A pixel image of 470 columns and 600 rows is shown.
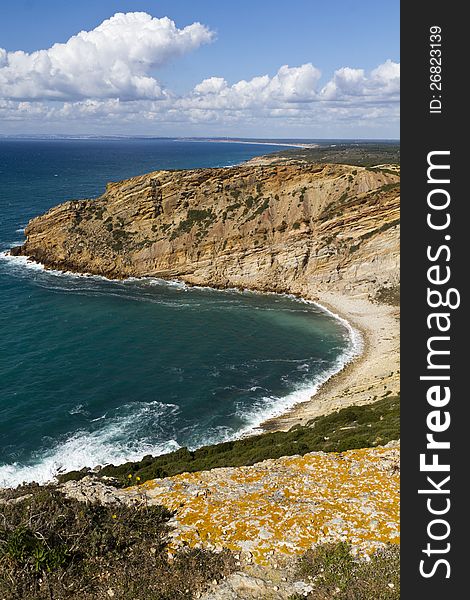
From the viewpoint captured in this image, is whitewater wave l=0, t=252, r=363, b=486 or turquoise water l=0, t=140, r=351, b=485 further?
turquoise water l=0, t=140, r=351, b=485

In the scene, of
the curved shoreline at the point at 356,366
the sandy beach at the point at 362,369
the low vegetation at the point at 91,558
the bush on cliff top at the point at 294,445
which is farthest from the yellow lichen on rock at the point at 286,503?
the sandy beach at the point at 362,369

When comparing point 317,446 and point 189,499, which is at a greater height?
point 189,499

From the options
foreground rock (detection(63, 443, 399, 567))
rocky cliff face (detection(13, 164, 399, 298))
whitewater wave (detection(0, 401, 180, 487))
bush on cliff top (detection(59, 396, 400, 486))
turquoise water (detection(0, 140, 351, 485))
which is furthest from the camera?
rocky cliff face (detection(13, 164, 399, 298))

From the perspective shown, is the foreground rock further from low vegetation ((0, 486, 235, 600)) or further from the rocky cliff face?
the rocky cliff face

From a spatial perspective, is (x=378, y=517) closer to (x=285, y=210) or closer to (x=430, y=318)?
(x=430, y=318)

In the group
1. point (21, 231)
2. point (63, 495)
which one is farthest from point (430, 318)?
point (21, 231)

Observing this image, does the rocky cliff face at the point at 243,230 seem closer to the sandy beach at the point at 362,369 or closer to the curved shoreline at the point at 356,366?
the curved shoreline at the point at 356,366

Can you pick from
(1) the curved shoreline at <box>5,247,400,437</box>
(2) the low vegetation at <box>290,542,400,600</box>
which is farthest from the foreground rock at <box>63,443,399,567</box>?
(1) the curved shoreline at <box>5,247,400,437</box>
